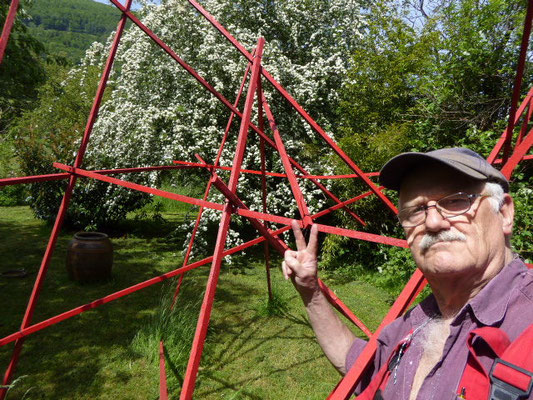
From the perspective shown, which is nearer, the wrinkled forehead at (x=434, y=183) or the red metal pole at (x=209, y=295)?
the wrinkled forehead at (x=434, y=183)

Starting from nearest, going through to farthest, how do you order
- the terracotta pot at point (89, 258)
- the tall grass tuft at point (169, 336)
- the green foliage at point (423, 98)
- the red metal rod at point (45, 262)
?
1. the red metal rod at point (45, 262)
2. the tall grass tuft at point (169, 336)
3. the green foliage at point (423, 98)
4. the terracotta pot at point (89, 258)

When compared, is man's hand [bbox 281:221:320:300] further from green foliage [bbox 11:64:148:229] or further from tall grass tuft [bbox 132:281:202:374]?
green foliage [bbox 11:64:148:229]

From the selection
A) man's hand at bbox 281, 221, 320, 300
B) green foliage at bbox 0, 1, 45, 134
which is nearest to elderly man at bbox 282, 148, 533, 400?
man's hand at bbox 281, 221, 320, 300

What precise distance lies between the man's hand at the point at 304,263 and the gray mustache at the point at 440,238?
1.45 ft

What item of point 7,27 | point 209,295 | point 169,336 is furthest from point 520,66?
point 169,336

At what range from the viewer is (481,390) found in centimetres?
100

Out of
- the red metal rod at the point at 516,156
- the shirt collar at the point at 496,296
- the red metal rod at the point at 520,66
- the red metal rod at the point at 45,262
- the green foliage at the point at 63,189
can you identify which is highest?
the red metal rod at the point at 520,66

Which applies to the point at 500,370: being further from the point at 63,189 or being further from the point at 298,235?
the point at 63,189

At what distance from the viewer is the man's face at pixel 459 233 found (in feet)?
4.08

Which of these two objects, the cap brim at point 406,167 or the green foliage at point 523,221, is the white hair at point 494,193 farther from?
the green foliage at point 523,221

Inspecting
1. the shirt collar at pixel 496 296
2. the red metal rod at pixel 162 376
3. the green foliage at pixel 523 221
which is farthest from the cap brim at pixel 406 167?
the green foliage at pixel 523 221

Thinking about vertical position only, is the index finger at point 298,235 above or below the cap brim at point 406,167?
below

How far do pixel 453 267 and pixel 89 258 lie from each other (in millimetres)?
5994

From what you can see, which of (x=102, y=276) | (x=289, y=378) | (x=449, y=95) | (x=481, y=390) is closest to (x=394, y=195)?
(x=449, y=95)
